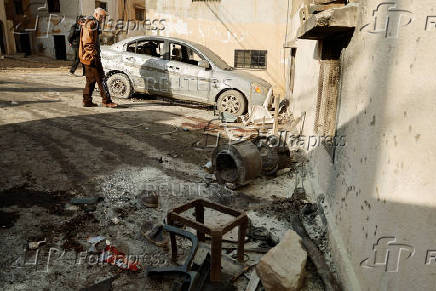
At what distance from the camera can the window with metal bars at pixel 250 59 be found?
1256 cm

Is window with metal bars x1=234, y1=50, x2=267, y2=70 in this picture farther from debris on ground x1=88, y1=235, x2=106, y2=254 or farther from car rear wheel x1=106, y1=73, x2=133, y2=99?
debris on ground x1=88, y1=235, x2=106, y2=254

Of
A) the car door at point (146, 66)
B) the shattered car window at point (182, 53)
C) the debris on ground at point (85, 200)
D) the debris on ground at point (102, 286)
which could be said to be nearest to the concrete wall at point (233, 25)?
the shattered car window at point (182, 53)

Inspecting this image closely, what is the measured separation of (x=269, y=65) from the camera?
41.1 ft

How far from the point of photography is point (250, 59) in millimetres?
12633

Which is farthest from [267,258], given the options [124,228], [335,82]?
[335,82]

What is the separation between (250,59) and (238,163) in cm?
880

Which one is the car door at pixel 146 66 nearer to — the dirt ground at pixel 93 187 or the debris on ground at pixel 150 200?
the dirt ground at pixel 93 187

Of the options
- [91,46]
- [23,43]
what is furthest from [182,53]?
[23,43]

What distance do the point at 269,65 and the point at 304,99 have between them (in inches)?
239

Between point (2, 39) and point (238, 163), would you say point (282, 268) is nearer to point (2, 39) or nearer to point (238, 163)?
point (238, 163)

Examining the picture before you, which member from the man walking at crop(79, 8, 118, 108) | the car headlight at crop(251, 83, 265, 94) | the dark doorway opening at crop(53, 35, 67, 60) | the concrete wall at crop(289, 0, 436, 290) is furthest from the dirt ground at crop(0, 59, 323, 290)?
the dark doorway opening at crop(53, 35, 67, 60)

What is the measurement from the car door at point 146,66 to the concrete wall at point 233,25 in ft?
11.5

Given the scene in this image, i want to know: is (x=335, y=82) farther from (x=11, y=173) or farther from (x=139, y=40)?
(x=139, y=40)

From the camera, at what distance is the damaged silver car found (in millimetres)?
8977
